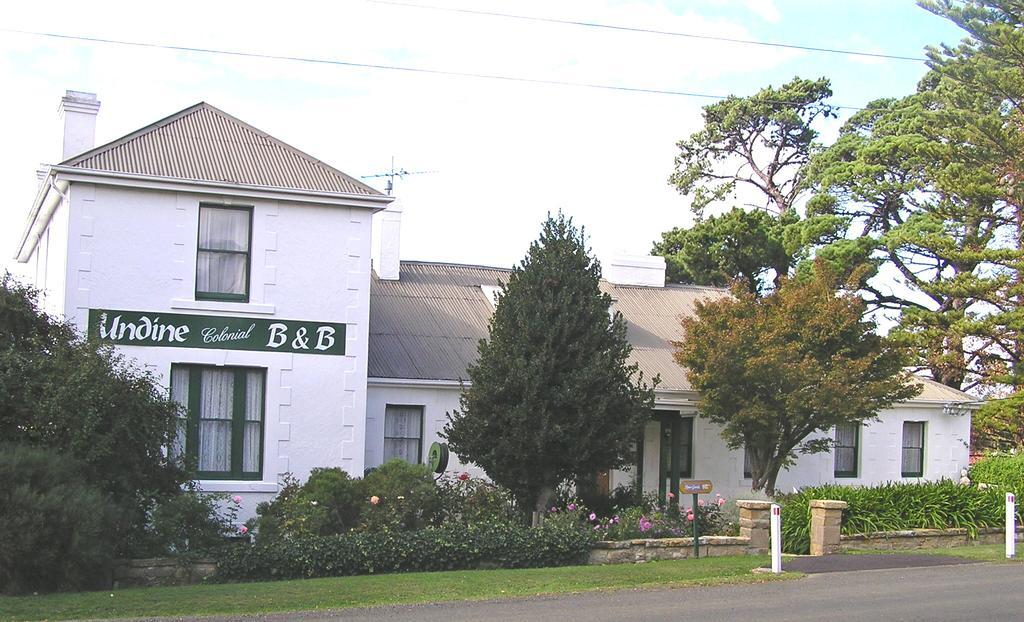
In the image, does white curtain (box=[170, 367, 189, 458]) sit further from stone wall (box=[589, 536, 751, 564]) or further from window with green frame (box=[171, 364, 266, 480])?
stone wall (box=[589, 536, 751, 564])

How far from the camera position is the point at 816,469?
26.5 metres

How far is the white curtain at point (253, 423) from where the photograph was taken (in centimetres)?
1998

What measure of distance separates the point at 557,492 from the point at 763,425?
4.72 metres

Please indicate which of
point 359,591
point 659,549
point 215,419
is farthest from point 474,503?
point 359,591

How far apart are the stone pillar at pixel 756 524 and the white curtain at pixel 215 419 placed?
860 centimetres

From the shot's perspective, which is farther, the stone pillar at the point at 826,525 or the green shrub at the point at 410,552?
the stone pillar at the point at 826,525

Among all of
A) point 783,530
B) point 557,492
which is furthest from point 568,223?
point 783,530

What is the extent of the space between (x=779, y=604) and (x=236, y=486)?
32.4 ft

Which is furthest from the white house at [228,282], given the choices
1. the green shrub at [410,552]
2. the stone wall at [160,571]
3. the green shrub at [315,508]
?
the stone wall at [160,571]

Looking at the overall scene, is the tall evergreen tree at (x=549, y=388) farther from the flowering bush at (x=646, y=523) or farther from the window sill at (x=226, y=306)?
the window sill at (x=226, y=306)

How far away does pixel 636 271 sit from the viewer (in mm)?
29406

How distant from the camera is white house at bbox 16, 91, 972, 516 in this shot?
19.3 metres

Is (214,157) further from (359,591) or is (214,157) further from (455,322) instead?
(359,591)

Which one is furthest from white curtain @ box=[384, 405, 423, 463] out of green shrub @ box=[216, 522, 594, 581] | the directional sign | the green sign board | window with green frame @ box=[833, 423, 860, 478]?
window with green frame @ box=[833, 423, 860, 478]
